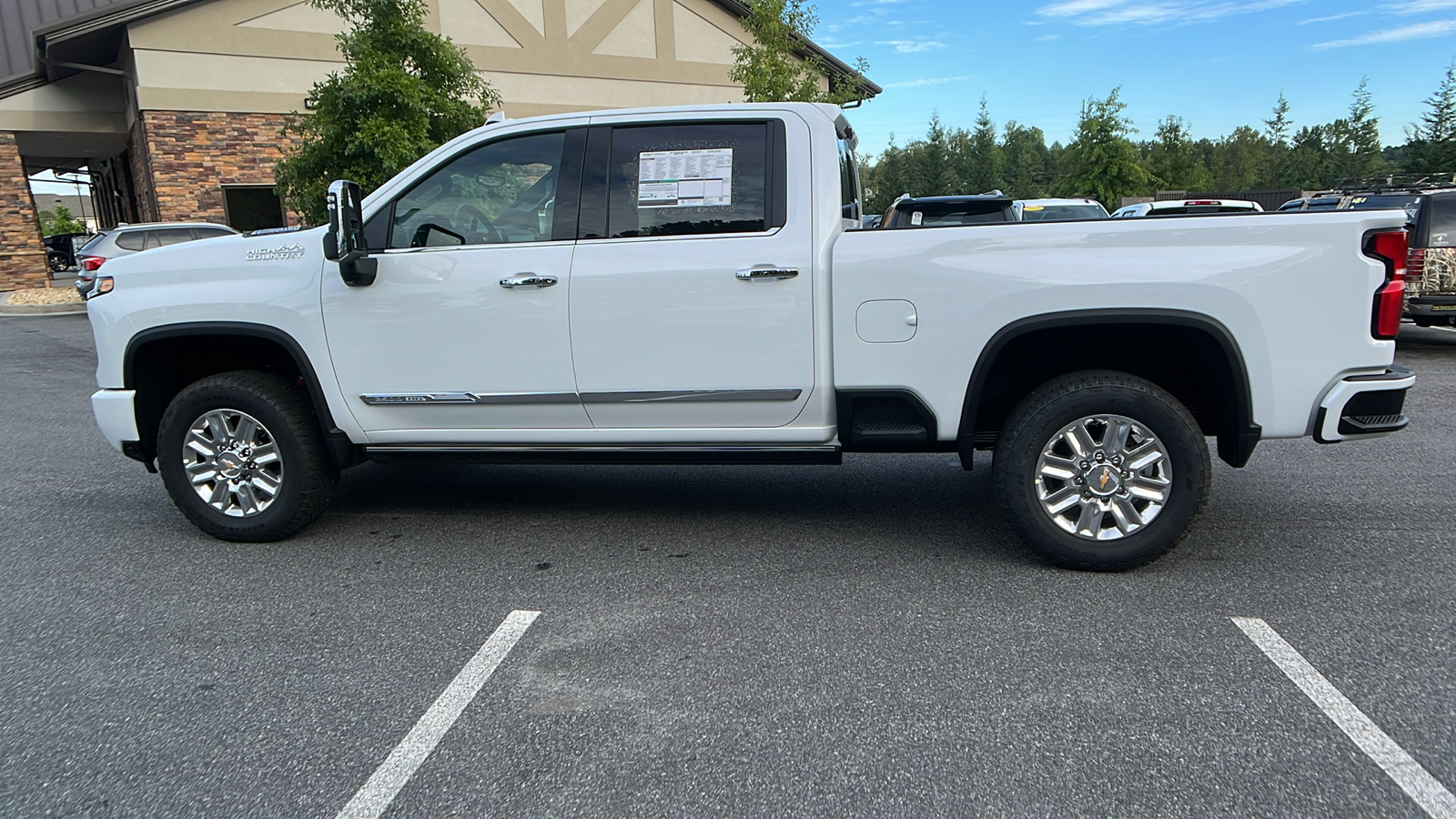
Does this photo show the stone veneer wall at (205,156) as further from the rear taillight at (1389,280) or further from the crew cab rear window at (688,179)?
the rear taillight at (1389,280)

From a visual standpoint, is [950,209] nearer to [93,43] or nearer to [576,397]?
[576,397]

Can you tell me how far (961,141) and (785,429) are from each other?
84.5 meters

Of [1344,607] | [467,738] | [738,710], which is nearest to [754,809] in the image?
[738,710]

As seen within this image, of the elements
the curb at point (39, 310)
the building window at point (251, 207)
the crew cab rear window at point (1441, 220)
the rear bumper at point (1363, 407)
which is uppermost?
the building window at point (251, 207)

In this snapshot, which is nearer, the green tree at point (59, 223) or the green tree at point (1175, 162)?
the green tree at point (1175, 162)

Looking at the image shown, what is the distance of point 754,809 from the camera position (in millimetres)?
2465

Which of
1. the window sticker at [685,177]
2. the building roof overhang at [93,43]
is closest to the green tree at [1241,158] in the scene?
the building roof overhang at [93,43]

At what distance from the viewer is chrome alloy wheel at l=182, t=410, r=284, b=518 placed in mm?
4605

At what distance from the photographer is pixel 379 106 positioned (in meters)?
11.4

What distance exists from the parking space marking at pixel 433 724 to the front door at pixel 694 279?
1.20 m

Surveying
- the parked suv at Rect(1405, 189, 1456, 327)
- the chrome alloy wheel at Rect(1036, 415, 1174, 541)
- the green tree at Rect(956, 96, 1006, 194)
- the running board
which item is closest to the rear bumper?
the chrome alloy wheel at Rect(1036, 415, 1174, 541)

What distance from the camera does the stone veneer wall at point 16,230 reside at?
72.7 ft

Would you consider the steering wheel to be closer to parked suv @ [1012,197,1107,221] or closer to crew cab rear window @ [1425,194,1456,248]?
crew cab rear window @ [1425,194,1456,248]

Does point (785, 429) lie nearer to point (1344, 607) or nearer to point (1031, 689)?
point (1031, 689)
